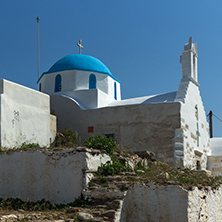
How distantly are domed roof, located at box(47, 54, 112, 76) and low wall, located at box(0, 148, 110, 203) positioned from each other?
8.58 meters

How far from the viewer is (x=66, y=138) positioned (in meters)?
14.2

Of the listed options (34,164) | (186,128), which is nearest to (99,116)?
(186,128)

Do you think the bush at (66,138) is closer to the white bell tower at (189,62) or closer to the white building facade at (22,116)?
the white building facade at (22,116)

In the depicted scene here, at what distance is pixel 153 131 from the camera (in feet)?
47.1

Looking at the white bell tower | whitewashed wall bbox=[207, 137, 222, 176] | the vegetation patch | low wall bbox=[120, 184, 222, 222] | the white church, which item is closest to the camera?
low wall bbox=[120, 184, 222, 222]

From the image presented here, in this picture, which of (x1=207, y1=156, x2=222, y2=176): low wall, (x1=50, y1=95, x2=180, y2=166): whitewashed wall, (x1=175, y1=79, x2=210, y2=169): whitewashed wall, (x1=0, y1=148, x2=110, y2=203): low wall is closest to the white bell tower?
(x1=175, y1=79, x2=210, y2=169): whitewashed wall

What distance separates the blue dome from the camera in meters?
17.5

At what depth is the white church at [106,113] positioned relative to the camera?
11766 millimetres

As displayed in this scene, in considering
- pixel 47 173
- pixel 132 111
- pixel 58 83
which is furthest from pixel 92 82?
pixel 47 173

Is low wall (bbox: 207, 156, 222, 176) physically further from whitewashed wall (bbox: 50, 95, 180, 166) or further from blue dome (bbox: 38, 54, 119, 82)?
blue dome (bbox: 38, 54, 119, 82)

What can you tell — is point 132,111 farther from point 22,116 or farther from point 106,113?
point 22,116

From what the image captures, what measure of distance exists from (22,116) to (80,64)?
6474 mm

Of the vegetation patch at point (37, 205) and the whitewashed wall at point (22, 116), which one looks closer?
the vegetation patch at point (37, 205)

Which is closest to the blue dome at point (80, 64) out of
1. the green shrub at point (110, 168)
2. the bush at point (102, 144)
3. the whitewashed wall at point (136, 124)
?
the whitewashed wall at point (136, 124)
